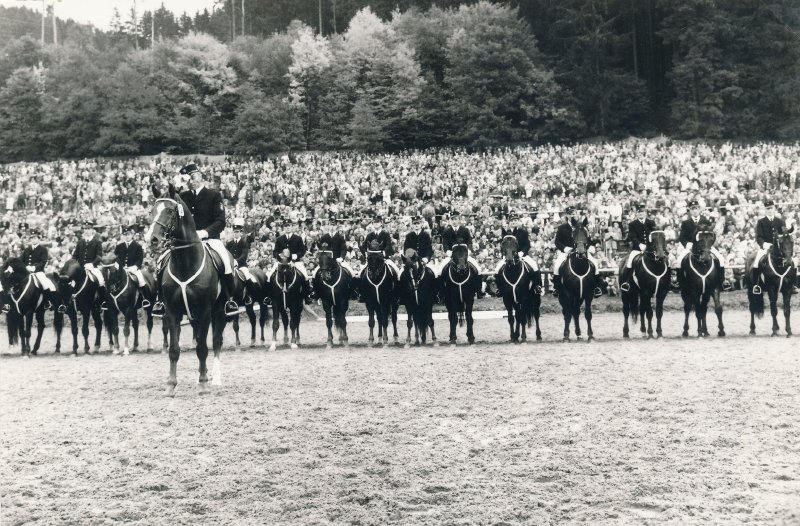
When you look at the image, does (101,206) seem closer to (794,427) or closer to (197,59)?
(197,59)

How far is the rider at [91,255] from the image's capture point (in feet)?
54.7

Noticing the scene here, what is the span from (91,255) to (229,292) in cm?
726

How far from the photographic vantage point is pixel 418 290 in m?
15.9

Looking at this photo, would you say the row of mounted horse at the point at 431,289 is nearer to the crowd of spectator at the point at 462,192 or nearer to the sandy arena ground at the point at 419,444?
the crowd of spectator at the point at 462,192

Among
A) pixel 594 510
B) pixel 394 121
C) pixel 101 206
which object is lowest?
pixel 594 510

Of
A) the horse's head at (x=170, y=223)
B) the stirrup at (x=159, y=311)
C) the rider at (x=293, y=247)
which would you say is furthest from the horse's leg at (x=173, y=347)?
the rider at (x=293, y=247)

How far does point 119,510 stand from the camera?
555cm

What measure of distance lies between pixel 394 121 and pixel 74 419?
46.4m

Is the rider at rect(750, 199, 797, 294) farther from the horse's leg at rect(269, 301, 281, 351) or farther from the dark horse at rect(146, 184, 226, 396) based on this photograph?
the dark horse at rect(146, 184, 226, 396)

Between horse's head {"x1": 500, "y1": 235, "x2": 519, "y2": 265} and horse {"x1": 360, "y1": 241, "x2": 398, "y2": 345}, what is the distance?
255 cm

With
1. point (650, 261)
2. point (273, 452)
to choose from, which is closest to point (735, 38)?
point (650, 261)

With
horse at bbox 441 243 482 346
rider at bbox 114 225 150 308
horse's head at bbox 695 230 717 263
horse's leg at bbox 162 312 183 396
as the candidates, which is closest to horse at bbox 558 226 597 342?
horse at bbox 441 243 482 346

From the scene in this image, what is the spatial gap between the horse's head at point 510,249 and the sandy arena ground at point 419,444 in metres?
3.33

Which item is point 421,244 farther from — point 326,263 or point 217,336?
point 217,336
